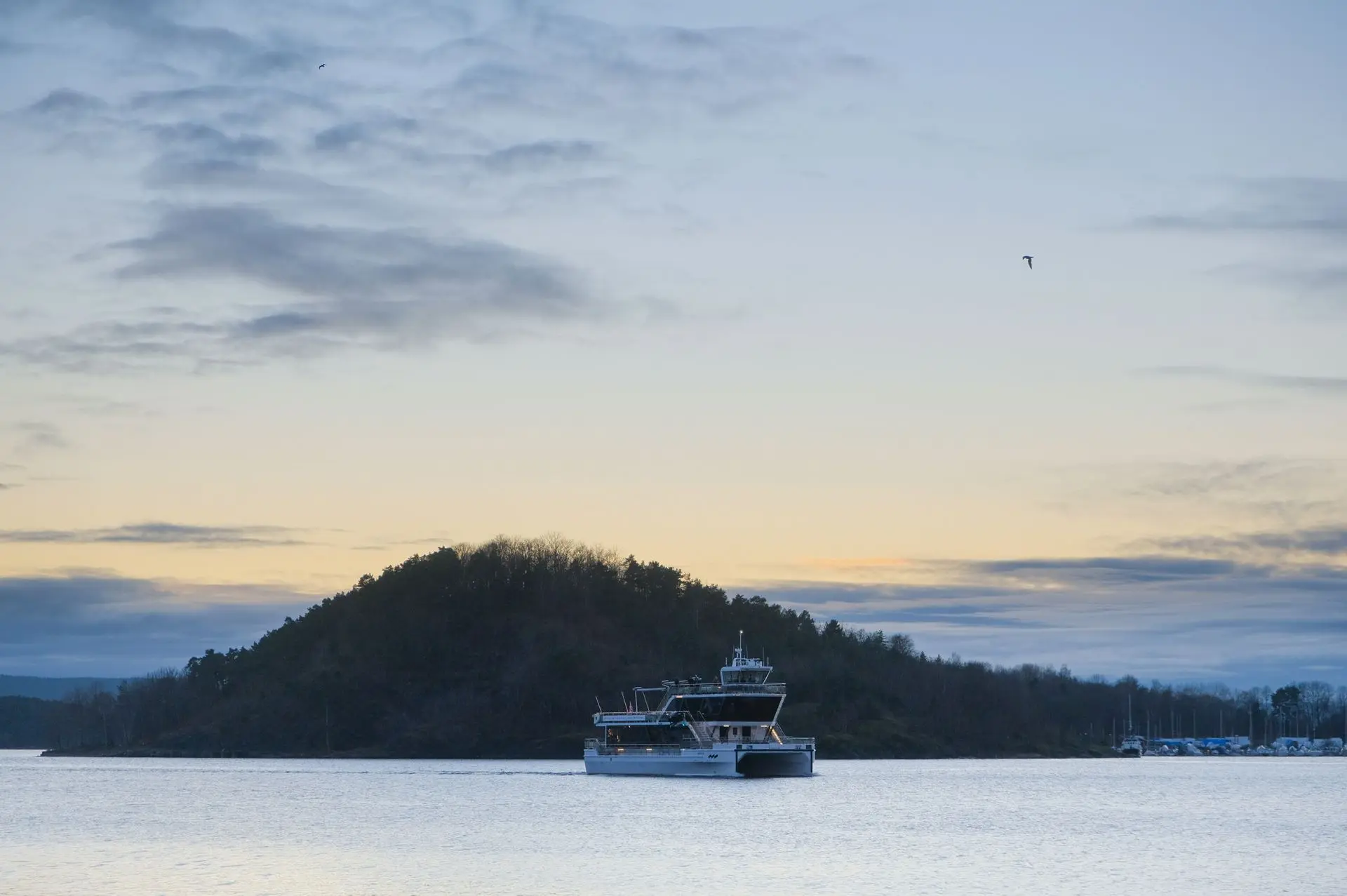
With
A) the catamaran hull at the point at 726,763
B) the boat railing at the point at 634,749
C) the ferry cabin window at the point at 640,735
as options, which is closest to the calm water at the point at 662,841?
the catamaran hull at the point at 726,763

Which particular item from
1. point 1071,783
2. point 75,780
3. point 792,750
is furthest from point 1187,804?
point 75,780

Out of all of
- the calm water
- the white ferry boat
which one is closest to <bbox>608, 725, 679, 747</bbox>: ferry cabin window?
the white ferry boat

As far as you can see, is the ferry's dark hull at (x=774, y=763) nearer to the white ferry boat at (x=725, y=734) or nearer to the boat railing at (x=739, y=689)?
the white ferry boat at (x=725, y=734)

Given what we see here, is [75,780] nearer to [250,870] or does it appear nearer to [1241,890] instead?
[250,870]

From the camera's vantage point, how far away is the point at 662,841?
9400 centimetres

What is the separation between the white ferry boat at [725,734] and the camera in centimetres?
15412

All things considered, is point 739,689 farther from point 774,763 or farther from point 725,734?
point 774,763

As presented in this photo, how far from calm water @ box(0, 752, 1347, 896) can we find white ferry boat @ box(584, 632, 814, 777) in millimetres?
2508

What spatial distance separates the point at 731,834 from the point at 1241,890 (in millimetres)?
33607

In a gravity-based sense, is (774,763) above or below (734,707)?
below

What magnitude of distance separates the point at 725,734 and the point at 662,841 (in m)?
62.8

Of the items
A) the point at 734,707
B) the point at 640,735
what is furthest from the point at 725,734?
the point at 640,735

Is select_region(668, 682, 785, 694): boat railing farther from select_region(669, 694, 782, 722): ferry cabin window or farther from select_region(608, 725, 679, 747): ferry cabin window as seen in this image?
select_region(608, 725, 679, 747): ferry cabin window

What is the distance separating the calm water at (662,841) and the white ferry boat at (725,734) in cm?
251
